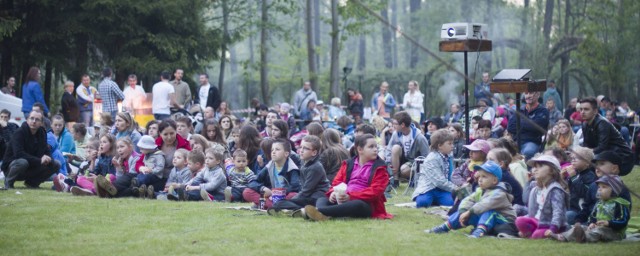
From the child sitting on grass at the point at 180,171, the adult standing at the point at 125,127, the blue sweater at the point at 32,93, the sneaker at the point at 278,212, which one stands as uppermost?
the blue sweater at the point at 32,93

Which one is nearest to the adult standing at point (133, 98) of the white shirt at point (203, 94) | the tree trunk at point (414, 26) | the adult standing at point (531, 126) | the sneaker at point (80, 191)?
the white shirt at point (203, 94)

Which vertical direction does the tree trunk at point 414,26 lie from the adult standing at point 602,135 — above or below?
above

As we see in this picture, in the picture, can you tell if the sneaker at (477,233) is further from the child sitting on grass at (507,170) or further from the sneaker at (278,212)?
the sneaker at (278,212)

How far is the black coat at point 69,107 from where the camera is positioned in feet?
71.7

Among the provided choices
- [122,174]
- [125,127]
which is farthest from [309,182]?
[125,127]

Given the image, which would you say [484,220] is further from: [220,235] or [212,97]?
[212,97]

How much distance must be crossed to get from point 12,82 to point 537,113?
14.5 meters

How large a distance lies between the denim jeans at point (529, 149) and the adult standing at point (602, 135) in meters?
1.83

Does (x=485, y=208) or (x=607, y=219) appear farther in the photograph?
(x=485, y=208)

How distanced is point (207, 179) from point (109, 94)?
8908 mm

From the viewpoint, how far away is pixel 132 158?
1276 cm

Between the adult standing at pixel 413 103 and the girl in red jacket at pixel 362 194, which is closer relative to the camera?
the girl in red jacket at pixel 362 194

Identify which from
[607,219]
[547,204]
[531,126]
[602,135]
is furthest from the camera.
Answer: [531,126]

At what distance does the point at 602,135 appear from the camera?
456 inches
